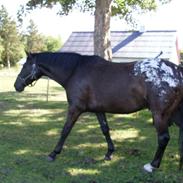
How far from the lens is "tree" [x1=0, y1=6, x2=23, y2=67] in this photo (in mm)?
52094

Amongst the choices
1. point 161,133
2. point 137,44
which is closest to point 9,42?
point 137,44

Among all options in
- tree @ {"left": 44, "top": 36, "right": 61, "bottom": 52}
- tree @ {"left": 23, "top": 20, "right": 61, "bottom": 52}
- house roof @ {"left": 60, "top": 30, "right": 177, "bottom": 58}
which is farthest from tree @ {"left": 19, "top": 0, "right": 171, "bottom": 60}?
tree @ {"left": 44, "top": 36, "right": 61, "bottom": 52}

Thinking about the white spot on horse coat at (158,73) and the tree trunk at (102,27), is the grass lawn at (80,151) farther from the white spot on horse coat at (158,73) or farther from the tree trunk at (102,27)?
the tree trunk at (102,27)

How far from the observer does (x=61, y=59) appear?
6273 millimetres

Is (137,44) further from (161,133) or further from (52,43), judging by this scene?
(52,43)

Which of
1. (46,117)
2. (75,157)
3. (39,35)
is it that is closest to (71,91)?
(75,157)

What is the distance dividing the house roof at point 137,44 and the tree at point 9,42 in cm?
1575

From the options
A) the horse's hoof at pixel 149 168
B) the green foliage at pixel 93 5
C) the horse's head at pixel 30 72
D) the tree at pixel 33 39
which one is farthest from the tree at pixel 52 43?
the horse's hoof at pixel 149 168

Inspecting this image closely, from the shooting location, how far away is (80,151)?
668 centimetres

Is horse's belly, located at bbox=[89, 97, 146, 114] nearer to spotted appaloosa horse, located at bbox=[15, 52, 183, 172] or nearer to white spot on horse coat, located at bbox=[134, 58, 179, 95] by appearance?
spotted appaloosa horse, located at bbox=[15, 52, 183, 172]

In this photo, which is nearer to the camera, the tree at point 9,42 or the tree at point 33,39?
the tree at point 9,42

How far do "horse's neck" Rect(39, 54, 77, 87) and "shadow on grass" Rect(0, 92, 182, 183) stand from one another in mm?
1357

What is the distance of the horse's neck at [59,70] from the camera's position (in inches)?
243

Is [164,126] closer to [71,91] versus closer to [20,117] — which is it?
[71,91]
